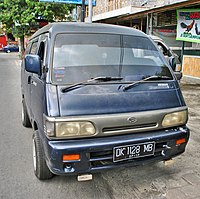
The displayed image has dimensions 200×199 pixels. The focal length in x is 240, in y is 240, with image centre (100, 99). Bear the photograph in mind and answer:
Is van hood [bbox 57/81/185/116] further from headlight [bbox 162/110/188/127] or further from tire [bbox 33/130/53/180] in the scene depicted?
tire [bbox 33/130/53/180]

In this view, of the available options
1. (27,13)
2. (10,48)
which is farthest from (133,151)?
(10,48)

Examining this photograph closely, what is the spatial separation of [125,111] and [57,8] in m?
17.5

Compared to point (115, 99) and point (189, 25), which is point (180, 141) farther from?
point (189, 25)

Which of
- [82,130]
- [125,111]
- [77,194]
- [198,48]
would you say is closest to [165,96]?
[125,111]

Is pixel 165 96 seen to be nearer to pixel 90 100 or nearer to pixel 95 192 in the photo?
pixel 90 100

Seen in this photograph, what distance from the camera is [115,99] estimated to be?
8.27 ft

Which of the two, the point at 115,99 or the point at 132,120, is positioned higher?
the point at 115,99

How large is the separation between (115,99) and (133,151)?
0.57m

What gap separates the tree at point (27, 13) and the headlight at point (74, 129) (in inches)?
666

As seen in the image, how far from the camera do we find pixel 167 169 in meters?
3.34

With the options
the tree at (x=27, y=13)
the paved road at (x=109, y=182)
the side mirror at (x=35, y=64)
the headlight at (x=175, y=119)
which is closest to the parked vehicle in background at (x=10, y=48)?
the tree at (x=27, y=13)

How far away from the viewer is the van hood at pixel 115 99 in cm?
240

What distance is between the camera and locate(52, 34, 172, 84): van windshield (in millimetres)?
2766

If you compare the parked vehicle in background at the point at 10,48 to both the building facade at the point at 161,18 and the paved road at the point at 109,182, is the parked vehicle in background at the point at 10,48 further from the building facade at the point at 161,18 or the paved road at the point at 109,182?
the paved road at the point at 109,182
